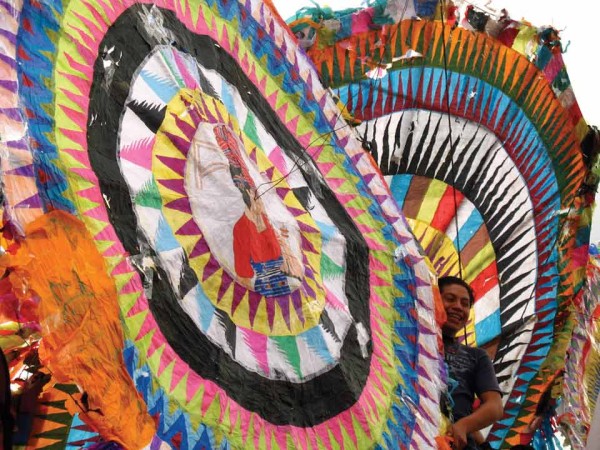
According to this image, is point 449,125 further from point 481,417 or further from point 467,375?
point 481,417

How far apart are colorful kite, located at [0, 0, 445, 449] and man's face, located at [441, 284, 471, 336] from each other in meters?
0.32

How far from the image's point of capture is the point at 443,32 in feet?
10.1

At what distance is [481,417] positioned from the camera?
245cm

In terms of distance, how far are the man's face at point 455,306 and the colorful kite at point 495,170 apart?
509mm

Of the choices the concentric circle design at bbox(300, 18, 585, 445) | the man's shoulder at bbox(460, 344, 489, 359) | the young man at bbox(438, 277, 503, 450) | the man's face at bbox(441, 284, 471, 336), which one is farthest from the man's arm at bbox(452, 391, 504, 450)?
the concentric circle design at bbox(300, 18, 585, 445)

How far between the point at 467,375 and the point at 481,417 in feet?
0.60

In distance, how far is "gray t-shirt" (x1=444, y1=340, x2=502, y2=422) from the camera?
2559 mm

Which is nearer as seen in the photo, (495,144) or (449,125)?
(449,125)

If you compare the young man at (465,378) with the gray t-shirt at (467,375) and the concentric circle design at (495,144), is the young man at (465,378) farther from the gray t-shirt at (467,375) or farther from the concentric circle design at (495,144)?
the concentric circle design at (495,144)

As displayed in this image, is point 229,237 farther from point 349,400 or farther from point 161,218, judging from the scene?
point 349,400

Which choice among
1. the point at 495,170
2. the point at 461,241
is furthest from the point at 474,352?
the point at 495,170

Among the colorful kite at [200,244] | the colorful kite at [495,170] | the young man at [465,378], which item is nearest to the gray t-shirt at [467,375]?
the young man at [465,378]

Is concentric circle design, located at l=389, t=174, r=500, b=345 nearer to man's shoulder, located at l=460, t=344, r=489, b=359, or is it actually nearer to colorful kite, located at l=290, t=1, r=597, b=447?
colorful kite, located at l=290, t=1, r=597, b=447

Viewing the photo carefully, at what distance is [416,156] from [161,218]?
1699 millimetres
